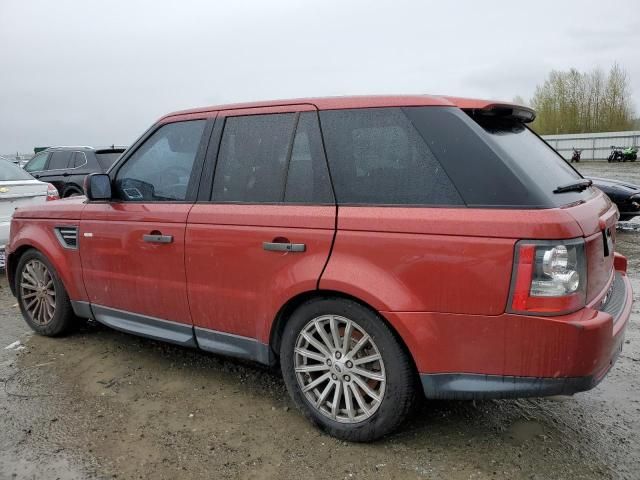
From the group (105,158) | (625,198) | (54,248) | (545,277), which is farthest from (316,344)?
A: (105,158)

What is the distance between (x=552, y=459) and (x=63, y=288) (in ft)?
12.2

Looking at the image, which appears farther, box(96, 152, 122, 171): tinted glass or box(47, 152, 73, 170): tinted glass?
box(47, 152, 73, 170): tinted glass

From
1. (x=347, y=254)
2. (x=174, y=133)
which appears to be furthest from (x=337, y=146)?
(x=174, y=133)

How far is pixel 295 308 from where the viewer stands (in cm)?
296

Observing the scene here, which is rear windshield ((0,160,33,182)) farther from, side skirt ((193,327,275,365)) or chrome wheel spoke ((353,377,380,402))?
chrome wheel spoke ((353,377,380,402))

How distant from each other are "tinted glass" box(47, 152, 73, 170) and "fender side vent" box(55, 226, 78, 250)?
8725 mm

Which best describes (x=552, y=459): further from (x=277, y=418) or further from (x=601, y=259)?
(x=277, y=418)

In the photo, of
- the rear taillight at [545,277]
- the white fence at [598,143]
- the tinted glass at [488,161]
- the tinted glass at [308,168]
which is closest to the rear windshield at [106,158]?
the tinted glass at [308,168]

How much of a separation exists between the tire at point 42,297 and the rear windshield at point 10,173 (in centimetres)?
309

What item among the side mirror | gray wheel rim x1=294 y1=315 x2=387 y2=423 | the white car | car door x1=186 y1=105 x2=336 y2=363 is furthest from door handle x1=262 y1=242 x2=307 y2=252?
the white car

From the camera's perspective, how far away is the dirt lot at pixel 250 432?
2.64 metres

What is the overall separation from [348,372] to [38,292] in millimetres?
3101

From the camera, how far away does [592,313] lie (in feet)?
7.74

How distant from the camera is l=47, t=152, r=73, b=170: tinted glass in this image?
474 inches
